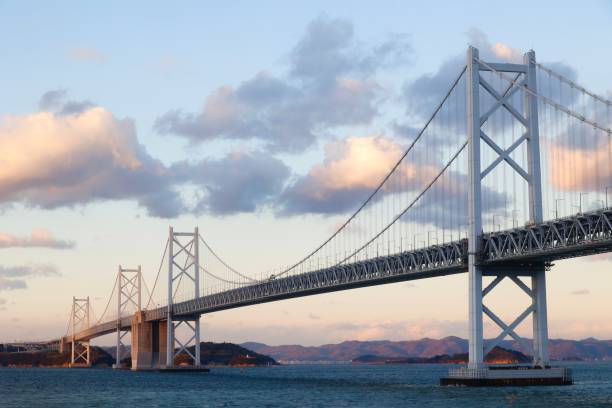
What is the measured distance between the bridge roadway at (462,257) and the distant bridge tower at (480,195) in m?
0.66

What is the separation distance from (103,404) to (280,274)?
29.5 m

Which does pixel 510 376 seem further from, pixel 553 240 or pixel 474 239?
pixel 553 240

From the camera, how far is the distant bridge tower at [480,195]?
165ft

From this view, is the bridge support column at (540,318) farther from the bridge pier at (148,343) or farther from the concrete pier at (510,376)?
the bridge pier at (148,343)

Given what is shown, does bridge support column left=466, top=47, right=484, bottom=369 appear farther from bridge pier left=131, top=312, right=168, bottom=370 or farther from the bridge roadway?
bridge pier left=131, top=312, right=168, bottom=370

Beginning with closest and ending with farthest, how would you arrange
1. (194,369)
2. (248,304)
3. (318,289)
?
1. (318,289)
2. (248,304)
3. (194,369)

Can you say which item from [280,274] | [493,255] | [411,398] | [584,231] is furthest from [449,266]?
[280,274]

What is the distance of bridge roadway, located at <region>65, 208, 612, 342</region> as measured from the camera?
1714 inches

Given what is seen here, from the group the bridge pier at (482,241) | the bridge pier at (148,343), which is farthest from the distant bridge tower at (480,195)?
the bridge pier at (148,343)

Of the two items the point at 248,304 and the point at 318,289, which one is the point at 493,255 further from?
the point at 248,304

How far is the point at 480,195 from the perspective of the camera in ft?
166

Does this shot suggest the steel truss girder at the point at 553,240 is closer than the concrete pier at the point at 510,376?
Yes

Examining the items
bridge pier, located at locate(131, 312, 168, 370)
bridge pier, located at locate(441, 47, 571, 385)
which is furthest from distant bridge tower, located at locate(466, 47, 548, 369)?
bridge pier, located at locate(131, 312, 168, 370)

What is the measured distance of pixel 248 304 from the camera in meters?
88.3
